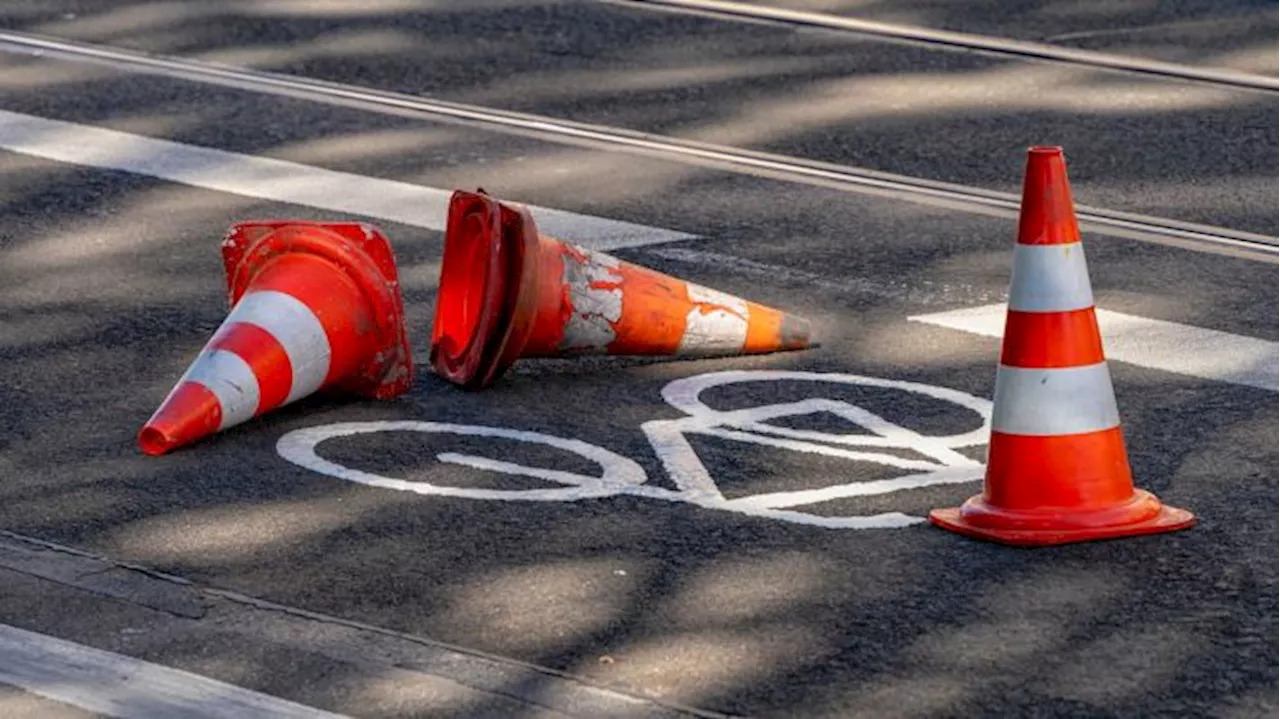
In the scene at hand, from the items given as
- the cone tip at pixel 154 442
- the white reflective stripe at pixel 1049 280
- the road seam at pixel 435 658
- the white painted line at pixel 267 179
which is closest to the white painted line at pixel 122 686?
the road seam at pixel 435 658

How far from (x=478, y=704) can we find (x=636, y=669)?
0.33 m

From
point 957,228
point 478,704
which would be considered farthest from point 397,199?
point 478,704

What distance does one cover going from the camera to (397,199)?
30.9 feet

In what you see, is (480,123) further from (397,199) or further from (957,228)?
(957,228)

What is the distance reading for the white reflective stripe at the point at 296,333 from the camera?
675 cm

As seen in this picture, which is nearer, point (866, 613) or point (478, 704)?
point (478, 704)

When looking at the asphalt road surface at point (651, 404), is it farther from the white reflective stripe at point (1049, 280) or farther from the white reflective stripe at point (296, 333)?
the white reflective stripe at point (1049, 280)

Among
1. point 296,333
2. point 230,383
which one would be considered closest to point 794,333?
point 296,333

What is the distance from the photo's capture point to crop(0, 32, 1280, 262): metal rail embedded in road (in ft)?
29.0

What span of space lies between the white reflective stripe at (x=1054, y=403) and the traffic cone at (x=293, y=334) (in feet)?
5.50

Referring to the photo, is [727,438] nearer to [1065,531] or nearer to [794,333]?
[794,333]

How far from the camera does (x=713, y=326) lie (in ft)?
24.0

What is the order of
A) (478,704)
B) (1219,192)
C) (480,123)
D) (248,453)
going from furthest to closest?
(480,123) < (1219,192) < (248,453) < (478,704)

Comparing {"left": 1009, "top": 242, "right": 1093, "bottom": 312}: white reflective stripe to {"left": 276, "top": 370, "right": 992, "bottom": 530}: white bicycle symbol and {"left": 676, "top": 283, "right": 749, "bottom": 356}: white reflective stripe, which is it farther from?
{"left": 676, "top": 283, "right": 749, "bottom": 356}: white reflective stripe
